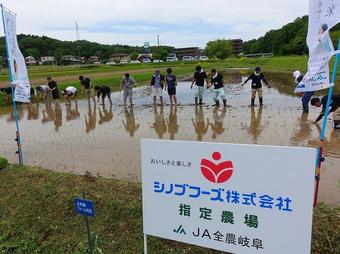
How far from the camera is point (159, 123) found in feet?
33.7

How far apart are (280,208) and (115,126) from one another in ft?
26.3

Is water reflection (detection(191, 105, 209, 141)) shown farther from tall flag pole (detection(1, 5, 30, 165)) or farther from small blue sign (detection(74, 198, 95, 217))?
small blue sign (detection(74, 198, 95, 217))

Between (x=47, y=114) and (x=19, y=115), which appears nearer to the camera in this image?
(x=47, y=114)

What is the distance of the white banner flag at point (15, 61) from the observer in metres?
6.17

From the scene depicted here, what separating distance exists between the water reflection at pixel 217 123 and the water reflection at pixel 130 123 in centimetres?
224

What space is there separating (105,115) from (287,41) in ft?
248

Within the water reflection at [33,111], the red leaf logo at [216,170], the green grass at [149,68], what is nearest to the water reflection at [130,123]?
the water reflection at [33,111]

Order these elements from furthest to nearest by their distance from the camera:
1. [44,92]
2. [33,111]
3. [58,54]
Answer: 1. [58,54]
2. [44,92]
3. [33,111]

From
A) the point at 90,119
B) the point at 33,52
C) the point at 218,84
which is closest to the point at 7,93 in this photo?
the point at 90,119

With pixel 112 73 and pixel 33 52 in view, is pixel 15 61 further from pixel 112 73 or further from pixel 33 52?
pixel 33 52

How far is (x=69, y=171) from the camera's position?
6.61 m

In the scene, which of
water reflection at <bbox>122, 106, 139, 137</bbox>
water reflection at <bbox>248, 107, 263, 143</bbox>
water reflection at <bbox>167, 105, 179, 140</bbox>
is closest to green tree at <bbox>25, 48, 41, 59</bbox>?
water reflection at <bbox>122, 106, 139, 137</bbox>

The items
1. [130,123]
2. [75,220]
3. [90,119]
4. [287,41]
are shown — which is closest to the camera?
[75,220]

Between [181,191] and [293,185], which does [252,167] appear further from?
[181,191]
